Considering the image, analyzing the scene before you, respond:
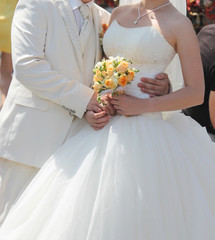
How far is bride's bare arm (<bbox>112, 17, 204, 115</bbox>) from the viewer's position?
277 cm

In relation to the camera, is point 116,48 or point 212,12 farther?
point 212,12

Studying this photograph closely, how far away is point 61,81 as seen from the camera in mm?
2883

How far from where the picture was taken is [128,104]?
283 centimetres

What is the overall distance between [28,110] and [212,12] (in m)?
2.34

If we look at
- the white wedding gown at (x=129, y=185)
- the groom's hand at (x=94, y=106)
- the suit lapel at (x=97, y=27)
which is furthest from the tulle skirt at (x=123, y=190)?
the suit lapel at (x=97, y=27)

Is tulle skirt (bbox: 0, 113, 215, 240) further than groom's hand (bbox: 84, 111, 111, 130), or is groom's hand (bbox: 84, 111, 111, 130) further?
groom's hand (bbox: 84, 111, 111, 130)

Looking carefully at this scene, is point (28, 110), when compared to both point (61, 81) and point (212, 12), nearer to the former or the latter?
point (61, 81)

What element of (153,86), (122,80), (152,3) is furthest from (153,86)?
(152,3)

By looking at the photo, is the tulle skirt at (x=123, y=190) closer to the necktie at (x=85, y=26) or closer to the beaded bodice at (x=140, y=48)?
the beaded bodice at (x=140, y=48)

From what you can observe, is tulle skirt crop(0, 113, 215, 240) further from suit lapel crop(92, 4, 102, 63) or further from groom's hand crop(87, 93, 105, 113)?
suit lapel crop(92, 4, 102, 63)

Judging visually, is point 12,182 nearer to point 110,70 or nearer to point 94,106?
point 94,106

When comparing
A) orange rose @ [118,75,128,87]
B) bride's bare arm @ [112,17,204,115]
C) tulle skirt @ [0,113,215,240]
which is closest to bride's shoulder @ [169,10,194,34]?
bride's bare arm @ [112,17,204,115]

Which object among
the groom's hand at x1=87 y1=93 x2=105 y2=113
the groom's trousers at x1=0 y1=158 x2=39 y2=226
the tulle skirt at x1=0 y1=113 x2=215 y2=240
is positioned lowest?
the groom's trousers at x1=0 y1=158 x2=39 y2=226

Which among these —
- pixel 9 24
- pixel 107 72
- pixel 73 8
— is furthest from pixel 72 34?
pixel 9 24
